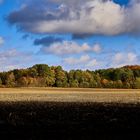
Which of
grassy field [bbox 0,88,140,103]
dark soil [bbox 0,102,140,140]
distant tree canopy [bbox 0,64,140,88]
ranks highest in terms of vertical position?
distant tree canopy [bbox 0,64,140,88]

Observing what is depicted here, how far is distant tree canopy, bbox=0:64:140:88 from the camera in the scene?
166m

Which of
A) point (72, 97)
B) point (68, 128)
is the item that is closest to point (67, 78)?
point (72, 97)

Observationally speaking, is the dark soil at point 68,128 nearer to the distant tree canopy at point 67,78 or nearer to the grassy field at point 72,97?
the grassy field at point 72,97

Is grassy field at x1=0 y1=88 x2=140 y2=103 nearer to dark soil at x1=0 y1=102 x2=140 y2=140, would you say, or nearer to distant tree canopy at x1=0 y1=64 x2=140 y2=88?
→ dark soil at x1=0 y1=102 x2=140 y2=140

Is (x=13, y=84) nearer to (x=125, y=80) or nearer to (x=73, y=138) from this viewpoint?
(x=125, y=80)

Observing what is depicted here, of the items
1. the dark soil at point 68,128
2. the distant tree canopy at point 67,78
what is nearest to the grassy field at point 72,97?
the dark soil at point 68,128

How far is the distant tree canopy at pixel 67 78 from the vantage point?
543 ft

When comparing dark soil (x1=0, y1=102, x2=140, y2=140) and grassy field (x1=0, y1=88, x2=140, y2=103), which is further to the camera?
grassy field (x1=0, y1=88, x2=140, y2=103)

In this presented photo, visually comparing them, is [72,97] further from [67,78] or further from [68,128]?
[67,78]

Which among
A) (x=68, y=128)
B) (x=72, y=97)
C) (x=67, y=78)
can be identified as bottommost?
(x=68, y=128)

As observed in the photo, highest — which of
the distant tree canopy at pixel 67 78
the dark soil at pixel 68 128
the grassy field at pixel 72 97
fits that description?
the distant tree canopy at pixel 67 78

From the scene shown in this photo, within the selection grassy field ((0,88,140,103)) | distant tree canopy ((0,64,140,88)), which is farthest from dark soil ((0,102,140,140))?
distant tree canopy ((0,64,140,88))

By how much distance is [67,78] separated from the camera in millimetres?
176000

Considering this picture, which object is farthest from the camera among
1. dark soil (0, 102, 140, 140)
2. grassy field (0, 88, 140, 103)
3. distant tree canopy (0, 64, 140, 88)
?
distant tree canopy (0, 64, 140, 88)
